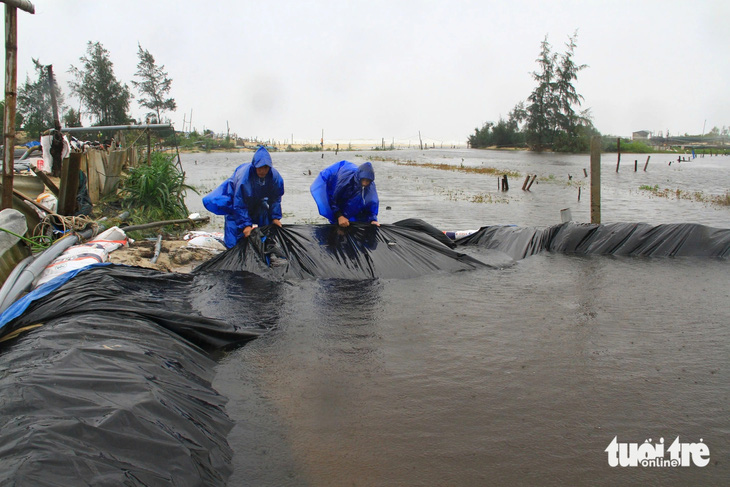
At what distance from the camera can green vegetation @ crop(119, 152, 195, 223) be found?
8.38m

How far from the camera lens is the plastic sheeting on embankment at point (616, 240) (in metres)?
6.18

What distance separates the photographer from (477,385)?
123 inches

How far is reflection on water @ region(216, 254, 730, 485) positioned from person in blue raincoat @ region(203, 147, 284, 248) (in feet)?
4.81

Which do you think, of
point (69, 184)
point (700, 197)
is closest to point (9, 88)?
point (69, 184)

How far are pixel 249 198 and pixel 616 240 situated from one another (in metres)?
4.72

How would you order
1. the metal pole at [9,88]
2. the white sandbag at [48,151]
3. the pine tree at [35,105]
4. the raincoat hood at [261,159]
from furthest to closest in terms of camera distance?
the pine tree at [35,105]
the white sandbag at [48,151]
the raincoat hood at [261,159]
the metal pole at [9,88]

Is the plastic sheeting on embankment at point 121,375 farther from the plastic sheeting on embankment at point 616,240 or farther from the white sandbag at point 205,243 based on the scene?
the plastic sheeting on embankment at point 616,240

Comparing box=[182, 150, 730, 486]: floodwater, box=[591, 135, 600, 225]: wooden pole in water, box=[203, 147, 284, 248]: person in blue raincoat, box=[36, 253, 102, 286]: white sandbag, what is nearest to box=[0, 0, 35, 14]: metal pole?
box=[36, 253, 102, 286]: white sandbag

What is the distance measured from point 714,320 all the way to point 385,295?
9.18 ft

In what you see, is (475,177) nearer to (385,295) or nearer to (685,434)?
(385,295)

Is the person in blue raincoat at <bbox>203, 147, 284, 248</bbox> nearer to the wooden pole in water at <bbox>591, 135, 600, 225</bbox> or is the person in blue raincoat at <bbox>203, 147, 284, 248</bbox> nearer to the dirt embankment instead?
the dirt embankment

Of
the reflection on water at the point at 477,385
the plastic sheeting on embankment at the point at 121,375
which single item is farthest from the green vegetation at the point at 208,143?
the reflection on water at the point at 477,385

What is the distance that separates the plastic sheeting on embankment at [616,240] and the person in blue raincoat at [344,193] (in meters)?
1.56

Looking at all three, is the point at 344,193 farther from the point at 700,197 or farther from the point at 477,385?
the point at 700,197
